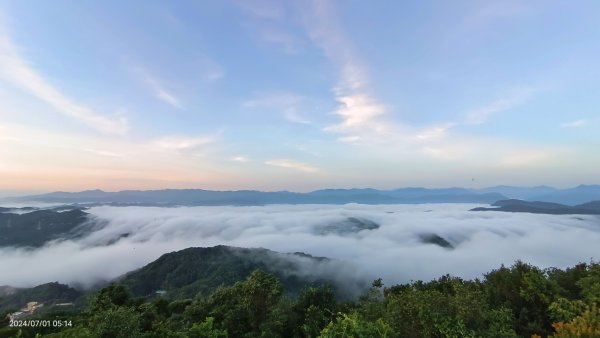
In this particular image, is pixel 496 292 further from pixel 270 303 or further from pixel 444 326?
pixel 270 303

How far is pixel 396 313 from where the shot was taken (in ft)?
59.9

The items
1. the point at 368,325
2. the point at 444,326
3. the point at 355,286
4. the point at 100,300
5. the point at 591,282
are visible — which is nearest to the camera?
the point at 368,325

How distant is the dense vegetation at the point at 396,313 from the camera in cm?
1677

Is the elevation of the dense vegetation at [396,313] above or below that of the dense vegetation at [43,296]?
above

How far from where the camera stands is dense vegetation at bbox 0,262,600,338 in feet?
55.0

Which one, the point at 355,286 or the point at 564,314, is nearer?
the point at 564,314

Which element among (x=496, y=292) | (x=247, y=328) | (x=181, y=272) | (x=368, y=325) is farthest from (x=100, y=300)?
(x=181, y=272)

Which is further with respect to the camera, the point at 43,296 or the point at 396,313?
the point at 43,296

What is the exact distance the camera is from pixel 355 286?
181 meters

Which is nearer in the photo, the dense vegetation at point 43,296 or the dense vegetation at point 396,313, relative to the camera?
the dense vegetation at point 396,313

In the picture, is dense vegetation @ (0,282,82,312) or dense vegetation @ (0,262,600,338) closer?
dense vegetation @ (0,262,600,338)

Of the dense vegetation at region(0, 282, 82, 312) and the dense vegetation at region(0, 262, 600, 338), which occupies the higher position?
the dense vegetation at region(0, 262, 600, 338)

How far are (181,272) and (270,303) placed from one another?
614 ft

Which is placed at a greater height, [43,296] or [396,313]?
[396,313]
